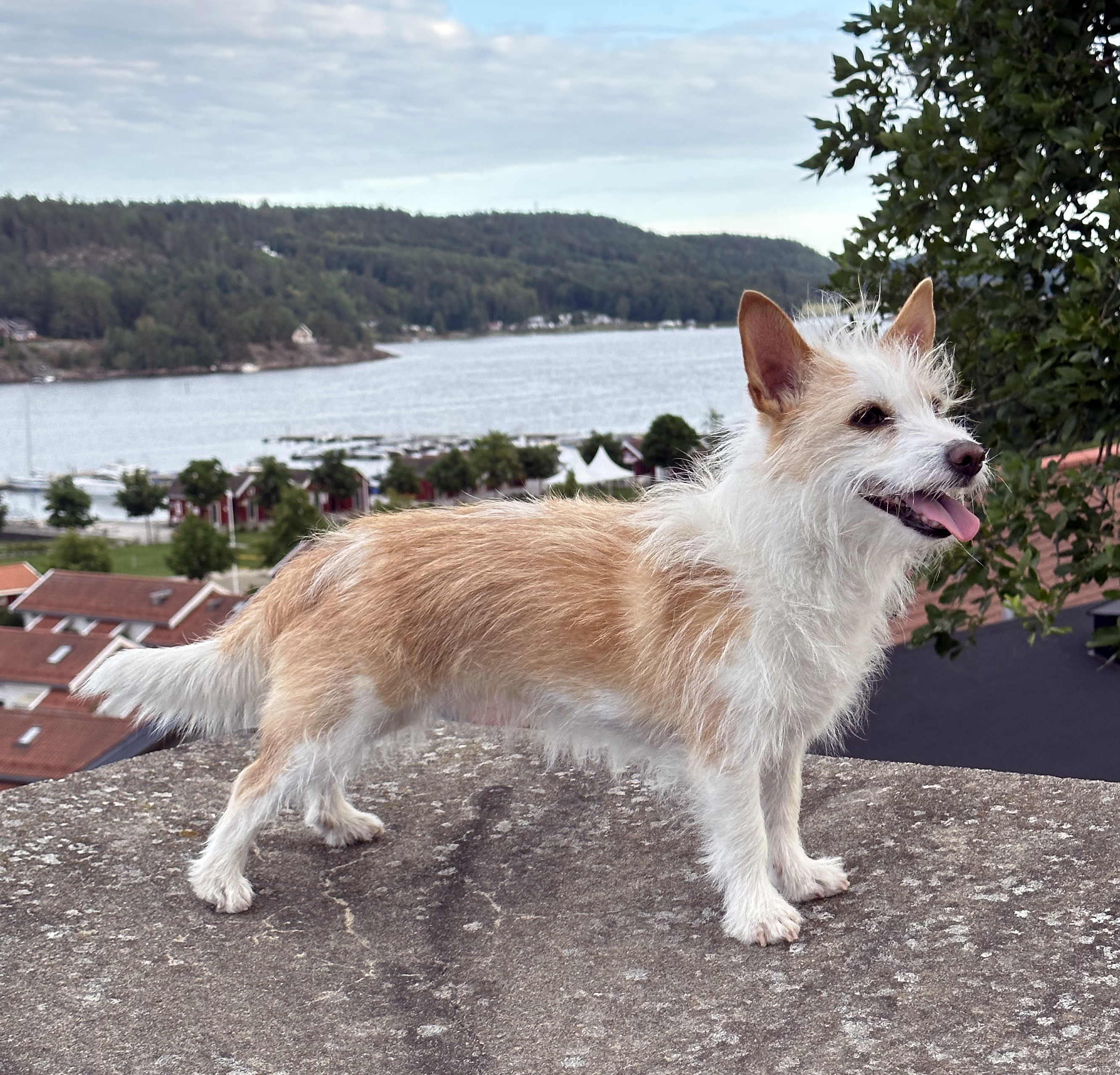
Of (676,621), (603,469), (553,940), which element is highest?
(676,621)

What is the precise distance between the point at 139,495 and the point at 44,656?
51238 mm

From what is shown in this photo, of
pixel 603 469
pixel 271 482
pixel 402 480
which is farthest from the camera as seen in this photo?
pixel 271 482

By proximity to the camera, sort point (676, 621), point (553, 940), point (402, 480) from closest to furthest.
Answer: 1. point (676, 621)
2. point (553, 940)
3. point (402, 480)

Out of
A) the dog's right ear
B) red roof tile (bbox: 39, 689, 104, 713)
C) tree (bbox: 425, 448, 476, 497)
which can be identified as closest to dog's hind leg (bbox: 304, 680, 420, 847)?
the dog's right ear

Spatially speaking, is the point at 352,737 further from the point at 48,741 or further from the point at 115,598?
the point at 115,598

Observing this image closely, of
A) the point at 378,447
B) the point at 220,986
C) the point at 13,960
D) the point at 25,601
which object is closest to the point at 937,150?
the point at 220,986

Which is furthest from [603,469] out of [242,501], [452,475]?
[242,501]

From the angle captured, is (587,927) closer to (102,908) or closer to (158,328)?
(102,908)

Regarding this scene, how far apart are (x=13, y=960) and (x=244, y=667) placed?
3.56 ft

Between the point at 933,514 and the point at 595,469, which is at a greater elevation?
the point at 933,514

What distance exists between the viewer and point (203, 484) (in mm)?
79062

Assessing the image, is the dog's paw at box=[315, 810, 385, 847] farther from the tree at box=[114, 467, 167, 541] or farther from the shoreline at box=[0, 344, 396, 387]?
the shoreline at box=[0, 344, 396, 387]

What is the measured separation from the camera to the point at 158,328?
314ft

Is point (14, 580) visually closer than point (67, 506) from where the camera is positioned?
Yes
